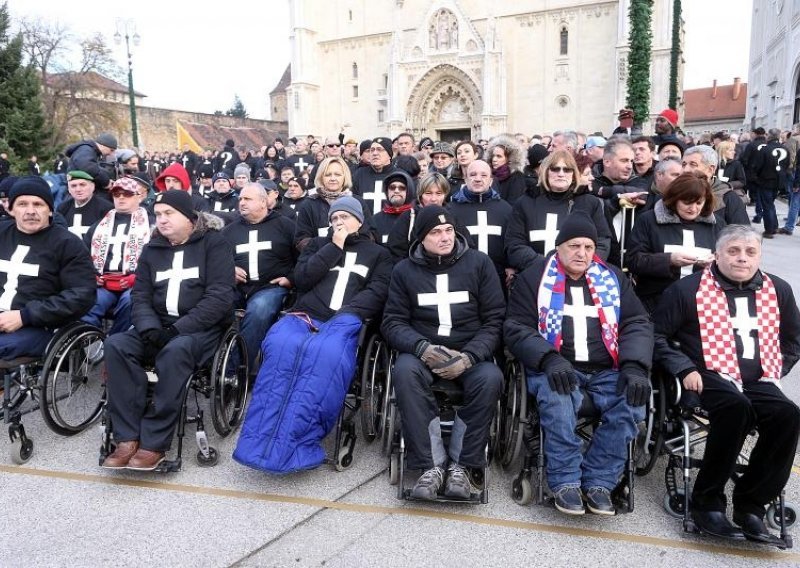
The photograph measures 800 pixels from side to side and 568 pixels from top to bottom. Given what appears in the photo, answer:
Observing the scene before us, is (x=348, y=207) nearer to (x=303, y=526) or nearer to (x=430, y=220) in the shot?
(x=430, y=220)

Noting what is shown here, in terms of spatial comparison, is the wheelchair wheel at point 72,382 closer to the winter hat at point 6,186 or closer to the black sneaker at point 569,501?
the black sneaker at point 569,501

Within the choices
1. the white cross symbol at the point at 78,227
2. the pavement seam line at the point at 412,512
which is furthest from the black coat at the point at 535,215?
the white cross symbol at the point at 78,227

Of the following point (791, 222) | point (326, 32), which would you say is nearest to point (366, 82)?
point (326, 32)

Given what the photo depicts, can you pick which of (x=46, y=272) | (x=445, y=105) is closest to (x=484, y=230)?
(x=46, y=272)

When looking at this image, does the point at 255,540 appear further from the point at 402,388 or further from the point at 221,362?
the point at 221,362

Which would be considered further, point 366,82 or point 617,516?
point 366,82

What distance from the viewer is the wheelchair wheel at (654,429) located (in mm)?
2938

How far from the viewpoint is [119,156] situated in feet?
23.4

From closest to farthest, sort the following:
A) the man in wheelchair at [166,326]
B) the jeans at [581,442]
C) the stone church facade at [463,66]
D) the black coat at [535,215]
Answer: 1. the jeans at [581,442]
2. the man in wheelchair at [166,326]
3. the black coat at [535,215]
4. the stone church facade at [463,66]

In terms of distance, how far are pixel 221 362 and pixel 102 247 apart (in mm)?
1760

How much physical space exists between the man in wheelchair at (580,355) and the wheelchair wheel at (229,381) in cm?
174

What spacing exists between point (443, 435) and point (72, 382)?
2.56m

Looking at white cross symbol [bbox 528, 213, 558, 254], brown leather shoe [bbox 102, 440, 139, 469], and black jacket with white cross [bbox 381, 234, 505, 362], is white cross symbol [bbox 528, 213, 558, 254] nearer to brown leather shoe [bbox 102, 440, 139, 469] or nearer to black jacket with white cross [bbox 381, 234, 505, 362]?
black jacket with white cross [bbox 381, 234, 505, 362]

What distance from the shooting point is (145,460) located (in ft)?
10.5
